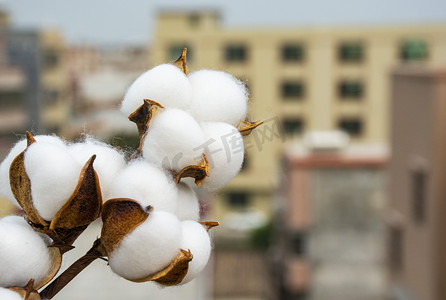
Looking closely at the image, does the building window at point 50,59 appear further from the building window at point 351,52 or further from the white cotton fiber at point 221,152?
the white cotton fiber at point 221,152

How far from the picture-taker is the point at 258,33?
2869 cm

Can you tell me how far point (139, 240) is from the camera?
1102 millimetres

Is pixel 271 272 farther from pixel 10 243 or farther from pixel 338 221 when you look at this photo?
pixel 10 243

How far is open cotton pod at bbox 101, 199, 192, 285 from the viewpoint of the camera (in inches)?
43.3

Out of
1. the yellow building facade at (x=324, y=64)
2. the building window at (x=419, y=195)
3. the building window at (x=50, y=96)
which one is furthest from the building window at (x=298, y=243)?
the building window at (x=50, y=96)

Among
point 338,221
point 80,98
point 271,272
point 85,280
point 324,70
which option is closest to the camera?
point 338,221

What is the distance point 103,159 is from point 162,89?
5.7 inches

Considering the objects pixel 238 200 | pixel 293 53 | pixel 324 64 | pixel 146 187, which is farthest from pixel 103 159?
pixel 238 200

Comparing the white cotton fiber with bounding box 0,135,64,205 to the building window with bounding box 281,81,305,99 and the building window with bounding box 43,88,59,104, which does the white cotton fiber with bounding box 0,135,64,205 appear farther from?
the building window with bounding box 43,88,59,104

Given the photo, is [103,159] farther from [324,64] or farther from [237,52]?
[237,52]

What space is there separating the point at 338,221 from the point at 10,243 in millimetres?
14130

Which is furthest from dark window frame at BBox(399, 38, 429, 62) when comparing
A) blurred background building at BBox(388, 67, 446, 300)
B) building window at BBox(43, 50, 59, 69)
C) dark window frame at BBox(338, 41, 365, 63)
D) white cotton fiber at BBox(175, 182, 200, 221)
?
white cotton fiber at BBox(175, 182, 200, 221)

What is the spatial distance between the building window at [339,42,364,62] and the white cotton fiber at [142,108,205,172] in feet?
91.0

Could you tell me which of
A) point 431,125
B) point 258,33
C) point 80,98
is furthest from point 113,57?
point 431,125
